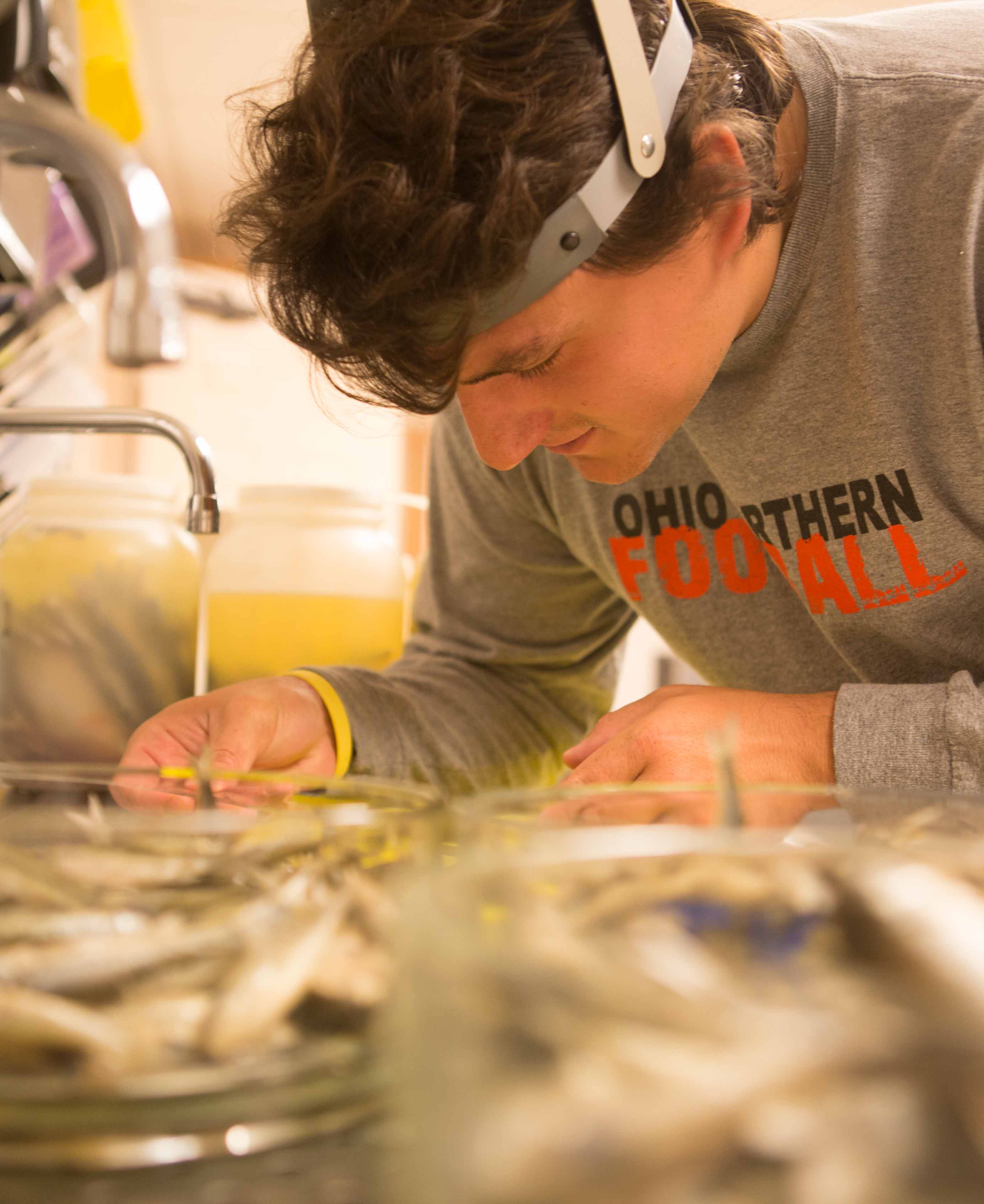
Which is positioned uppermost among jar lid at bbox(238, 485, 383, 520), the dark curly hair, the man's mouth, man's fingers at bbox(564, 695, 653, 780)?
the dark curly hair

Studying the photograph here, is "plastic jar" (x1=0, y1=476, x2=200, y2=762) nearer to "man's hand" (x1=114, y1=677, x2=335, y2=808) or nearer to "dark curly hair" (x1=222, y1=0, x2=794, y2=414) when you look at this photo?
"man's hand" (x1=114, y1=677, x2=335, y2=808)

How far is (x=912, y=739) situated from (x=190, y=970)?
1.65 ft

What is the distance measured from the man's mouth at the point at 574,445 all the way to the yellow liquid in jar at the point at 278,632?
0.32 meters

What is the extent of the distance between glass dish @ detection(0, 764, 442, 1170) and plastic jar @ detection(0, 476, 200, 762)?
0.56m

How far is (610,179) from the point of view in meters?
0.60

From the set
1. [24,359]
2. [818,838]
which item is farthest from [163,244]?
[818,838]

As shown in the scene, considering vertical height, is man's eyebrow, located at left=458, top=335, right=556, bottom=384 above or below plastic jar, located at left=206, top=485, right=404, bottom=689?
above

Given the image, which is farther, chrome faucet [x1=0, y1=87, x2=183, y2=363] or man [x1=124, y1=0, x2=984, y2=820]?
chrome faucet [x1=0, y1=87, x2=183, y2=363]

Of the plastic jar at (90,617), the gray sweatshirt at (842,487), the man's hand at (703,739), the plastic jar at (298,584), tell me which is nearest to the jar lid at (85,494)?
the plastic jar at (90,617)

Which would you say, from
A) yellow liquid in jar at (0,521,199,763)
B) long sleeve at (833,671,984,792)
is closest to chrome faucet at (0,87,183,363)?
yellow liquid in jar at (0,521,199,763)

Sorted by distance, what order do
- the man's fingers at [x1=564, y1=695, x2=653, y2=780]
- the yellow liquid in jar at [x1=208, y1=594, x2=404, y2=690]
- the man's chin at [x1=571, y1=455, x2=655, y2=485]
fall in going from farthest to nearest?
the yellow liquid in jar at [x1=208, y1=594, x2=404, y2=690]
the man's chin at [x1=571, y1=455, x2=655, y2=485]
the man's fingers at [x1=564, y1=695, x2=653, y2=780]

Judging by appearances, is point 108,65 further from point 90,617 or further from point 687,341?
point 687,341

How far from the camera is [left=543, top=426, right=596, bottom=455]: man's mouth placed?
2.43ft

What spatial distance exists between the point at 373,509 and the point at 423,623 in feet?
0.54
